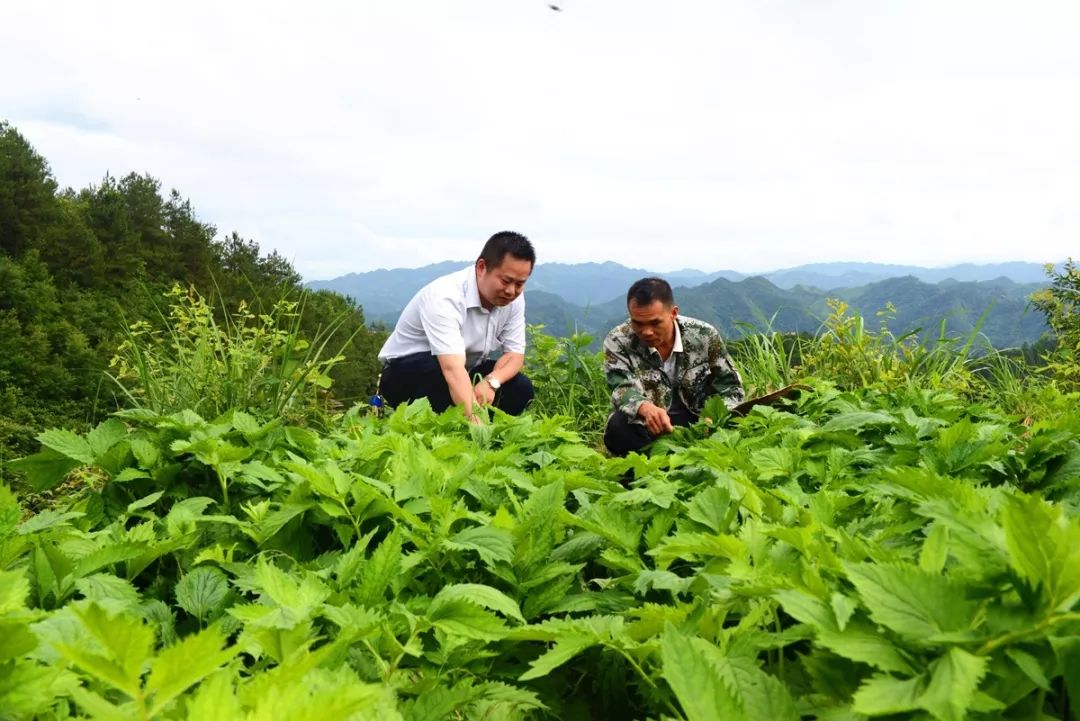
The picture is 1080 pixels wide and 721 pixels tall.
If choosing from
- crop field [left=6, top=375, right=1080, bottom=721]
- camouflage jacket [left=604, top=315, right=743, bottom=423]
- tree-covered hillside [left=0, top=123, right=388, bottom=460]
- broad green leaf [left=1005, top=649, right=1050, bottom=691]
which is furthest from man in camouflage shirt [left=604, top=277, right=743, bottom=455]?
tree-covered hillside [left=0, top=123, right=388, bottom=460]

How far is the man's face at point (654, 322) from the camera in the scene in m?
4.37

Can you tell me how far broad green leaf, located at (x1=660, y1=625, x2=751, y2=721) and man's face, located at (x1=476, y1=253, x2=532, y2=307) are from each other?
405cm

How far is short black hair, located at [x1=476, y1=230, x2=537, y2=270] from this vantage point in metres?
4.81

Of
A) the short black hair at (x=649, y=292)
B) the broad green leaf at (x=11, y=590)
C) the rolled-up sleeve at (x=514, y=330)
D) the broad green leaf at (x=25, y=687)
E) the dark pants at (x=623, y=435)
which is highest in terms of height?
the short black hair at (x=649, y=292)

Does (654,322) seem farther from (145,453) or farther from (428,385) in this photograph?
(145,453)

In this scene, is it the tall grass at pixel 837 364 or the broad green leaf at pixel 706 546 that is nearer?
the broad green leaf at pixel 706 546

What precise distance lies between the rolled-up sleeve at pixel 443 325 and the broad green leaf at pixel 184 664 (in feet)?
13.5

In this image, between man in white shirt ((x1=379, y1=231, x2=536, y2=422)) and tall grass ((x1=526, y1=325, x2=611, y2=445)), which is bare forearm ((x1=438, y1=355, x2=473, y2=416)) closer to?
man in white shirt ((x1=379, y1=231, x2=536, y2=422))

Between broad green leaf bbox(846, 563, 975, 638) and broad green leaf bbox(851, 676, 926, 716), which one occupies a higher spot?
broad green leaf bbox(846, 563, 975, 638)

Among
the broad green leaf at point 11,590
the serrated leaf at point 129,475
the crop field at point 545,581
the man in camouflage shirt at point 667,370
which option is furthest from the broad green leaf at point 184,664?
the man in camouflage shirt at point 667,370

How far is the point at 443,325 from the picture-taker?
4.91 m

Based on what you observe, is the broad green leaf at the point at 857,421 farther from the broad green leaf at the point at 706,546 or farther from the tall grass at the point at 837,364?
the tall grass at the point at 837,364

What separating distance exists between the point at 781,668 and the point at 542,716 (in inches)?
13.9

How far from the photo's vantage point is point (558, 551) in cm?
151
